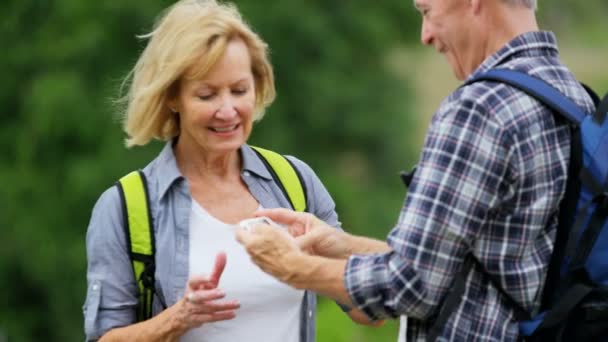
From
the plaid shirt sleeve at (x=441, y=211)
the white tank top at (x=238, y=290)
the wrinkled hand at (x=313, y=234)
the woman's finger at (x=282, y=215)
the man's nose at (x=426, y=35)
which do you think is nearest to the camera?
the plaid shirt sleeve at (x=441, y=211)

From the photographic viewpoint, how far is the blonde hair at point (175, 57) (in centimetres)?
331

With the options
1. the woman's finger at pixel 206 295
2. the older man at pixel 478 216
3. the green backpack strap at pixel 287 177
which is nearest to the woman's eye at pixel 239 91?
the green backpack strap at pixel 287 177

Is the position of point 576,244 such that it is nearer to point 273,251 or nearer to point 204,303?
point 273,251

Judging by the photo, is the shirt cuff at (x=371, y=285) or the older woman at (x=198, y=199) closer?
the shirt cuff at (x=371, y=285)

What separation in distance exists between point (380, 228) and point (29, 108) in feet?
18.4

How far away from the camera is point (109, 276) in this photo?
315cm

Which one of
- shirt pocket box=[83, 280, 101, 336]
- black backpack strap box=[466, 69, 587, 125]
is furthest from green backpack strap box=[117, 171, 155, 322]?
black backpack strap box=[466, 69, 587, 125]

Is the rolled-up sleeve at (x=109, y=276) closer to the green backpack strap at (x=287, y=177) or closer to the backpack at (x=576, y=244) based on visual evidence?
the green backpack strap at (x=287, y=177)

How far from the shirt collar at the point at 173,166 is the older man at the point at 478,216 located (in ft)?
2.22

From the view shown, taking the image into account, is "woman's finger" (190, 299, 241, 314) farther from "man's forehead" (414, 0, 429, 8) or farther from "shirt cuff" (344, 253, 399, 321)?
"man's forehead" (414, 0, 429, 8)

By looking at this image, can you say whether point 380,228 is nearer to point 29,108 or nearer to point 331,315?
point 29,108

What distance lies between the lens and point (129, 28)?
16.3m

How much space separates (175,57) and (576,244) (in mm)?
1298

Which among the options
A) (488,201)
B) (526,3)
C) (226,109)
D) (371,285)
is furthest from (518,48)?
(226,109)
